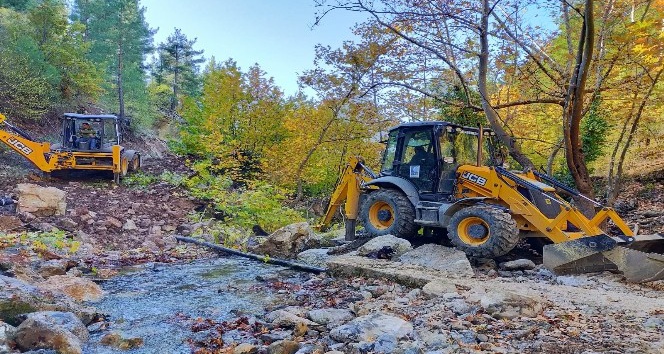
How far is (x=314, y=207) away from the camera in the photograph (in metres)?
18.8

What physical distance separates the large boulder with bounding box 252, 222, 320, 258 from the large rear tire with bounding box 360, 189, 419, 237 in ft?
3.86

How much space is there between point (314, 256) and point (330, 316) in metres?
4.02

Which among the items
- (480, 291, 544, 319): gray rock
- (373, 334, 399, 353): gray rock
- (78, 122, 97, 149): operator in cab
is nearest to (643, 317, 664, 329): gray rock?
(480, 291, 544, 319): gray rock

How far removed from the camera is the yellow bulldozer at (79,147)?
14.1m

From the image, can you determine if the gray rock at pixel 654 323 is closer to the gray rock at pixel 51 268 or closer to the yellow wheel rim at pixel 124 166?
the gray rock at pixel 51 268

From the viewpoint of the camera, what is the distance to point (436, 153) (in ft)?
26.6

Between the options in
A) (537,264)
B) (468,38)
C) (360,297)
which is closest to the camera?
(360,297)

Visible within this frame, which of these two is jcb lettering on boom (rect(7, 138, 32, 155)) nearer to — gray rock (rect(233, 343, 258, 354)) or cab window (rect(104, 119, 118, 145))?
cab window (rect(104, 119, 118, 145))

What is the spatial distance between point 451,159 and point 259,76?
14054 mm

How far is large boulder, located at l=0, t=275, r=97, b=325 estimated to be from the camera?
411cm

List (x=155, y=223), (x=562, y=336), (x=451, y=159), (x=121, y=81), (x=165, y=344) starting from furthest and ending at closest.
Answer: (x=121, y=81), (x=155, y=223), (x=451, y=159), (x=165, y=344), (x=562, y=336)

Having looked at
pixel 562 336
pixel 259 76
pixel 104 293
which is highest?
pixel 259 76

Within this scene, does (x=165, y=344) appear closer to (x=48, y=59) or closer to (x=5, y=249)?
(x=5, y=249)

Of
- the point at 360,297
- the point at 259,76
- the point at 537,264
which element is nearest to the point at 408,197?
the point at 537,264
